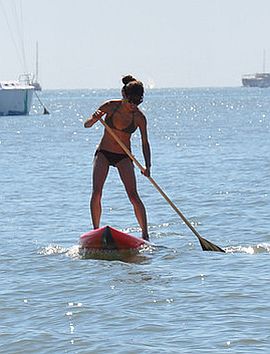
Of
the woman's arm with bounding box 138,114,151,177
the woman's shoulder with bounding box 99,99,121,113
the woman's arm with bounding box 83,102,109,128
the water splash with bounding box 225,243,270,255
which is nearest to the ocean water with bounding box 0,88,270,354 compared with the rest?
the water splash with bounding box 225,243,270,255

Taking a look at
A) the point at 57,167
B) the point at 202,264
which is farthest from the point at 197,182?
the point at 202,264

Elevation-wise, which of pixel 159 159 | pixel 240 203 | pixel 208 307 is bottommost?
pixel 159 159

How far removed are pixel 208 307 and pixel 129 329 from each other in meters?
0.89

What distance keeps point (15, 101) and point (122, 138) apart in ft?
213

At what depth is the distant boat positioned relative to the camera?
73.3 metres

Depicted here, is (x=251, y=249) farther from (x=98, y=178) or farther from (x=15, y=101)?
(x=15, y=101)

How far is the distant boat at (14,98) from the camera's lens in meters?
73.3

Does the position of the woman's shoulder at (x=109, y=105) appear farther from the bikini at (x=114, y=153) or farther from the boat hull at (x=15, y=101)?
the boat hull at (x=15, y=101)

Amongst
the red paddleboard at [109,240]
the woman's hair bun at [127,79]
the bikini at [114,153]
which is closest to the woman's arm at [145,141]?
the bikini at [114,153]

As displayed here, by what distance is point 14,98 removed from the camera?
75.7 metres

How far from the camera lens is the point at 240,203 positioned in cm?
1788

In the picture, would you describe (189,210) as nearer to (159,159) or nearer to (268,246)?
(268,246)

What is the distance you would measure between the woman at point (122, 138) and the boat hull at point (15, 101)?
2397 inches

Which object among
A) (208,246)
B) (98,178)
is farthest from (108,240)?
(208,246)
